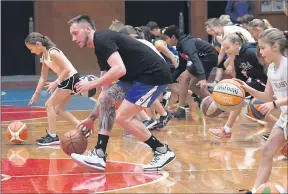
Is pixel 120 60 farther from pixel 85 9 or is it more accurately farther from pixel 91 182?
pixel 85 9

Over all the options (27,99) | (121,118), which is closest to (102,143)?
(121,118)

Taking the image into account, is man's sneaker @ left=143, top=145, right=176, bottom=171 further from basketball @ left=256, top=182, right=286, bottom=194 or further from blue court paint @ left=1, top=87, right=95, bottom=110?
blue court paint @ left=1, top=87, right=95, bottom=110

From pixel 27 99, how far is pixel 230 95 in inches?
340

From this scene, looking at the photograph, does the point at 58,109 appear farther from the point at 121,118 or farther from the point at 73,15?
the point at 73,15

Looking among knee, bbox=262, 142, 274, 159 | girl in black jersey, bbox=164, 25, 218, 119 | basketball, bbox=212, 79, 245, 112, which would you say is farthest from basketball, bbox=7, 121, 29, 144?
knee, bbox=262, 142, 274, 159

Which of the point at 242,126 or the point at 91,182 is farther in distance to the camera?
the point at 242,126

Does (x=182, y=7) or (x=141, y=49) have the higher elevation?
(x=141, y=49)

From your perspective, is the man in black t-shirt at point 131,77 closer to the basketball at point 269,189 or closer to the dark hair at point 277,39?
the dark hair at point 277,39

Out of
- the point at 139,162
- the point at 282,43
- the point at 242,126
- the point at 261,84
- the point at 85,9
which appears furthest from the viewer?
the point at 85,9

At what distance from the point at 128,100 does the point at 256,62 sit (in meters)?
2.97

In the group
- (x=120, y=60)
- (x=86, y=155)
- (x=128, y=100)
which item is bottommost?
(x=86, y=155)

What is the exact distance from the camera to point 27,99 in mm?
16672

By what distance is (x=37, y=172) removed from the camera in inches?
326

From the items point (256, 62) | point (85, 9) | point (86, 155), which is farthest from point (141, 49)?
point (85, 9)
